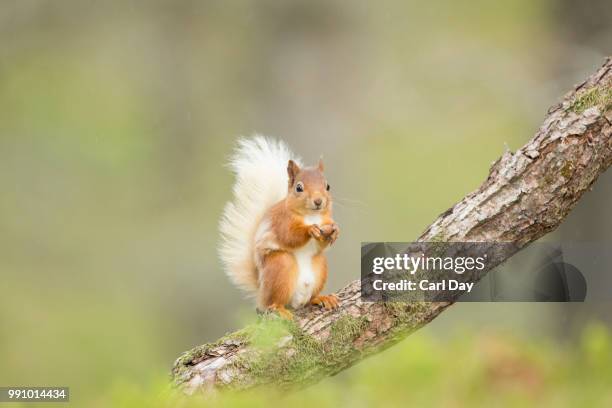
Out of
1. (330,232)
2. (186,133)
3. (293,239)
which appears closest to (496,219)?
(330,232)

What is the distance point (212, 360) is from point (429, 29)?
22.1ft

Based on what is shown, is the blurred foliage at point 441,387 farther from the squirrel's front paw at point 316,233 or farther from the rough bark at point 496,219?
the squirrel's front paw at point 316,233

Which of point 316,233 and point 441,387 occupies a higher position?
point 316,233

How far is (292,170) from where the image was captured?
2631 millimetres

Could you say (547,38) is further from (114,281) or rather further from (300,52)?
(114,281)

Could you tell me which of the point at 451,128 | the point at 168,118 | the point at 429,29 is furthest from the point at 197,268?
the point at 429,29

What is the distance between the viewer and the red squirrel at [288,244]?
97.5 inches

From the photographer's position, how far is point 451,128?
26.8ft

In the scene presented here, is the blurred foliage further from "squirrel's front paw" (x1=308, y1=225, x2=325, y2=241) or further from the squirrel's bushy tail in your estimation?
the squirrel's bushy tail

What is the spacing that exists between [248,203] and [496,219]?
909 millimetres

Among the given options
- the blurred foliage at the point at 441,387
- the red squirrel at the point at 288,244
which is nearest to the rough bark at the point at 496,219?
the red squirrel at the point at 288,244

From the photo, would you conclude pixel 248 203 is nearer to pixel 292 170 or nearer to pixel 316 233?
pixel 292 170

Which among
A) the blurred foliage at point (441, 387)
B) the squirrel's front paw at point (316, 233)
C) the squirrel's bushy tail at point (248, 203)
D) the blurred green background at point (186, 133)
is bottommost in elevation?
the blurred foliage at point (441, 387)

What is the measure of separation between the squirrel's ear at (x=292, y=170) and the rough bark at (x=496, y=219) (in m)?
0.50
